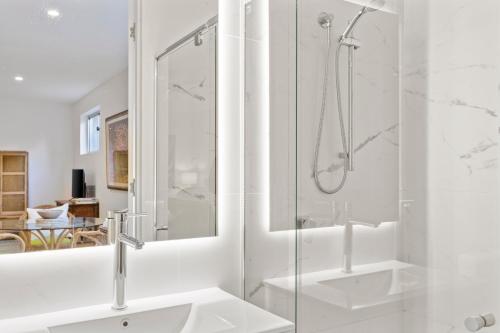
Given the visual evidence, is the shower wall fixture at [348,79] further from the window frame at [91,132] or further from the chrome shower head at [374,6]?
the window frame at [91,132]

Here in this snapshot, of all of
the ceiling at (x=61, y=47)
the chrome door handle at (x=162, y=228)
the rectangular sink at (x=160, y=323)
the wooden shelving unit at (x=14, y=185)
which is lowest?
the rectangular sink at (x=160, y=323)

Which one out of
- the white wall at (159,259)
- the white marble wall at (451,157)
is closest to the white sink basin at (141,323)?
the white wall at (159,259)

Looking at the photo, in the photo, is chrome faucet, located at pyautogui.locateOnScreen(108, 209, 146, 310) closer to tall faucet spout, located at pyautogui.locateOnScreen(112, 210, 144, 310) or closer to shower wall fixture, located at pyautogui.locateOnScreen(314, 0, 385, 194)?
tall faucet spout, located at pyautogui.locateOnScreen(112, 210, 144, 310)

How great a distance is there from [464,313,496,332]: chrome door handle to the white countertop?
59cm

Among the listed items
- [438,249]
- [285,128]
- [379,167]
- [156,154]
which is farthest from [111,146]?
[438,249]

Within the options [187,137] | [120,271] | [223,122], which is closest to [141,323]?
[120,271]

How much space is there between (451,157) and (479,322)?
1.28 feet

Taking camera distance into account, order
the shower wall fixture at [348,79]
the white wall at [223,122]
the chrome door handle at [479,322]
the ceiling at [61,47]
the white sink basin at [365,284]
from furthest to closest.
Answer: the white wall at [223,122] < the ceiling at [61,47] < the shower wall fixture at [348,79] < the white sink basin at [365,284] < the chrome door handle at [479,322]

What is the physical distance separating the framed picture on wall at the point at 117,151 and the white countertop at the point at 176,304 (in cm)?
44

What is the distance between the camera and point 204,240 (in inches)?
70.4

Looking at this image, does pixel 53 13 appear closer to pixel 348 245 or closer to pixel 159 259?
pixel 159 259

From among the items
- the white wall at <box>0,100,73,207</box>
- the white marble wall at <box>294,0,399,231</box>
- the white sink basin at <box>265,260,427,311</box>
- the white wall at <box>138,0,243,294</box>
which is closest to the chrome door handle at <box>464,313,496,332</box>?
the white sink basin at <box>265,260,427,311</box>

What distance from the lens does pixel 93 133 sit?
1626 mm

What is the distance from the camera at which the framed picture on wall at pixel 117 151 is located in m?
1.62
